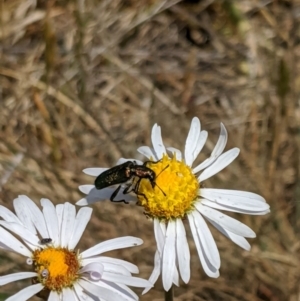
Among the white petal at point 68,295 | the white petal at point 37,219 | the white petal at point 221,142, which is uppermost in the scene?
the white petal at point 221,142

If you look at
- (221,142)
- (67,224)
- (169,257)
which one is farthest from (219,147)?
(67,224)

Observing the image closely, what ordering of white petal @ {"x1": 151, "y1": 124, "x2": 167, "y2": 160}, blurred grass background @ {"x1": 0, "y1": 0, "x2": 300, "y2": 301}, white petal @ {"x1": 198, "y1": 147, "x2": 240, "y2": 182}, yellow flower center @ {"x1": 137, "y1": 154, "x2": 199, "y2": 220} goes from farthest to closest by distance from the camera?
blurred grass background @ {"x1": 0, "y1": 0, "x2": 300, "y2": 301}
white petal @ {"x1": 151, "y1": 124, "x2": 167, "y2": 160}
white petal @ {"x1": 198, "y1": 147, "x2": 240, "y2": 182}
yellow flower center @ {"x1": 137, "y1": 154, "x2": 199, "y2": 220}

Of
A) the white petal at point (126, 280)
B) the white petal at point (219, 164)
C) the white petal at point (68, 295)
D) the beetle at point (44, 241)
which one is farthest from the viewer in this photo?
the white petal at point (219, 164)

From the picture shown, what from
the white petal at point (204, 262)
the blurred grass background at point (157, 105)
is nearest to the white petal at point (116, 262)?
the white petal at point (204, 262)

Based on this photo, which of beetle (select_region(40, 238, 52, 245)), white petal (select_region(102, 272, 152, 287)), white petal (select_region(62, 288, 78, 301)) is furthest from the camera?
beetle (select_region(40, 238, 52, 245))

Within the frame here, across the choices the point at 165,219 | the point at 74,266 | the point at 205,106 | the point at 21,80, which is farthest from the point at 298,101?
the point at 74,266

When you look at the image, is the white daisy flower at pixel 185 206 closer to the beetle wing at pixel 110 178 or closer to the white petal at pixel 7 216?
the beetle wing at pixel 110 178

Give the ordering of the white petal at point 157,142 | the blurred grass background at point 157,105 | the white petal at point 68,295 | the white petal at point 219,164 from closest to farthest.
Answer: the white petal at point 68,295, the white petal at point 219,164, the white petal at point 157,142, the blurred grass background at point 157,105

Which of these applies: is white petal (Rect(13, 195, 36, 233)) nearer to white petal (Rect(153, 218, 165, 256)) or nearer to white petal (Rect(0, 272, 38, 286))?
white petal (Rect(0, 272, 38, 286))

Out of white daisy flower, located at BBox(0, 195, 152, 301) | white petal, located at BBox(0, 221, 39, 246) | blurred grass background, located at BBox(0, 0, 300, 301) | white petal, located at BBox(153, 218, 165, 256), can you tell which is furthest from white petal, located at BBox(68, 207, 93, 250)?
blurred grass background, located at BBox(0, 0, 300, 301)
